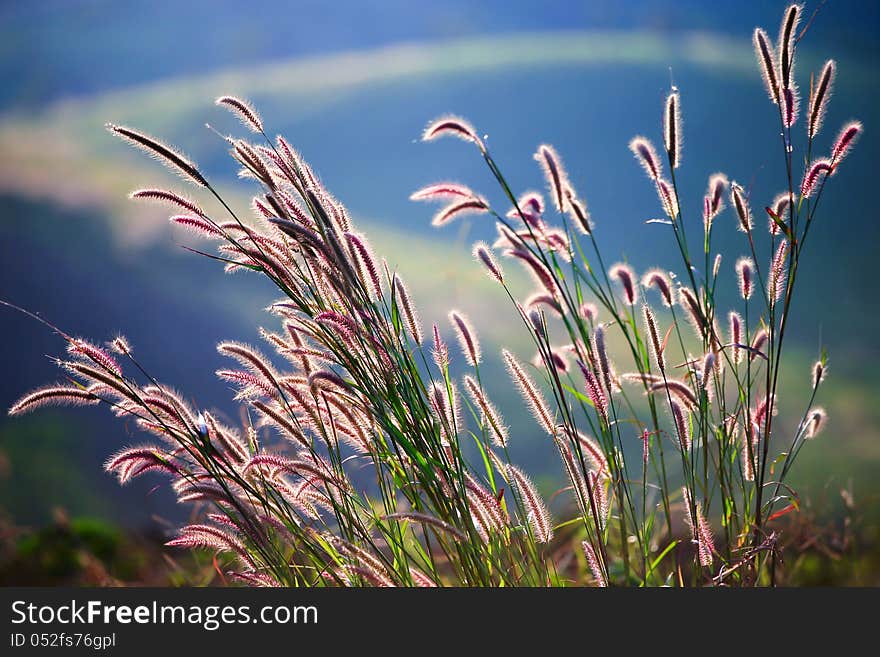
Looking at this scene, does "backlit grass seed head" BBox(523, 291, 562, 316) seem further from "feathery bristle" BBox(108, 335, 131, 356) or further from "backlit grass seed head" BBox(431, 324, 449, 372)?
"feathery bristle" BBox(108, 335, 131, 356)

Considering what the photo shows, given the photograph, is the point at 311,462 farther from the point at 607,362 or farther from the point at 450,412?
the point at 607,362

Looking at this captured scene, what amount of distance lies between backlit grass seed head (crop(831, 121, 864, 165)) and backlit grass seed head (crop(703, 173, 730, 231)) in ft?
0.55

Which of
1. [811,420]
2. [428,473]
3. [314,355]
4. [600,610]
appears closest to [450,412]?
[428,473]

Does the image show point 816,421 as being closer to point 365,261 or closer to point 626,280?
point 626,280

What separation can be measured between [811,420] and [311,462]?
897 millimetres

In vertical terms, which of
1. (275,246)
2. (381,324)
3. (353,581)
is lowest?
(353,581)

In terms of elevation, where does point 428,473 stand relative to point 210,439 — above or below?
below

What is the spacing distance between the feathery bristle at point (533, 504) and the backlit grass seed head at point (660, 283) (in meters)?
0.37

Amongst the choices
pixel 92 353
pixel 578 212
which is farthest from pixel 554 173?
pixel 92 353

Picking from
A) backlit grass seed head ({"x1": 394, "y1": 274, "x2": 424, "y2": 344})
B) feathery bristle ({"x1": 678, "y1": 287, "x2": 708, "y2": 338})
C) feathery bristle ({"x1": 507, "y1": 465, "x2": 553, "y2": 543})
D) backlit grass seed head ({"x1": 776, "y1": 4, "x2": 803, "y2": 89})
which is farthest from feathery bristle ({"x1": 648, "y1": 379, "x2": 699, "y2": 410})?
backlit grass seed head ({"x1": 776, "y1": 4, "x2": 803, "y2": 89})

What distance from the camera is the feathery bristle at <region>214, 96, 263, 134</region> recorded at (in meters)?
1.15

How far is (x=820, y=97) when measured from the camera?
1.16m

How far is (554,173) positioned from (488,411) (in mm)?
410

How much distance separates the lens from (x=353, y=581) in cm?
121
